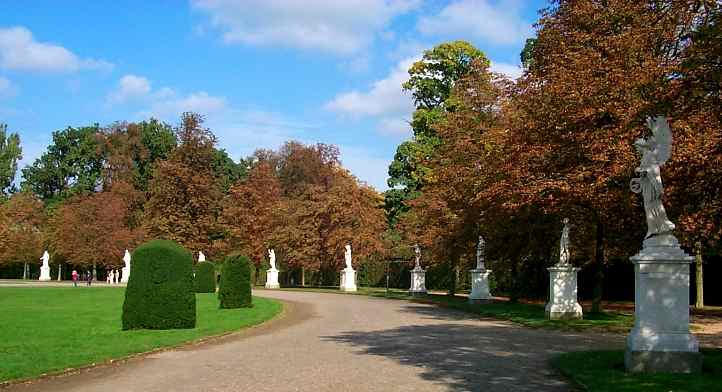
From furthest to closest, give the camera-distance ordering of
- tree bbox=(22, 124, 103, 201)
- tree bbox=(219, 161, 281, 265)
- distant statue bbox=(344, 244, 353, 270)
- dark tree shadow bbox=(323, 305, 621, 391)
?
tree bbox=(22, 124, 103, 201), tree bbox=(219, 161, 281, 265), distant statue bbox=(344, 244, 353, 270), dark tree shadow bbox=(323, 305, 621, 391)

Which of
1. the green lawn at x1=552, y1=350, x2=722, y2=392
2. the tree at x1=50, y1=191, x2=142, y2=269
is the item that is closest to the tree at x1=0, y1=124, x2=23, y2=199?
the tree at x1=50, y1=191, x2=142, y2=269

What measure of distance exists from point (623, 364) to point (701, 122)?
9.65 m

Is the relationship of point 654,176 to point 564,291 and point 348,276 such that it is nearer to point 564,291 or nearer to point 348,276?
point 564,291

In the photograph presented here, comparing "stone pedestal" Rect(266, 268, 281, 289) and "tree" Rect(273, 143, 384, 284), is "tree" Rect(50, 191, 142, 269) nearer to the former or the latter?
"stone pedestal" Rect(266, 268, 281, 289)

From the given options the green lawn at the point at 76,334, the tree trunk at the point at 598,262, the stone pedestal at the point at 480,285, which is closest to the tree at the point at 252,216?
the stone pedestal at the point at 480,285

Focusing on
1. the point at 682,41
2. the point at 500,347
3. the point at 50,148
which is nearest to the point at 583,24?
the point at 682,41

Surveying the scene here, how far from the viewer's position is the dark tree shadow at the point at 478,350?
32.4 ft

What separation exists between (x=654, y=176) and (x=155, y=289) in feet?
38.7

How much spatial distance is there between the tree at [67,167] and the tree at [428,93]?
139 feet

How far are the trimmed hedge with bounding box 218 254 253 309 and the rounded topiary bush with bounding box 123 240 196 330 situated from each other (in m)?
7.97

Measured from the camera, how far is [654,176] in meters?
10.7

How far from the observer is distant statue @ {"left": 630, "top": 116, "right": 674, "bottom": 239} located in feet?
34.6

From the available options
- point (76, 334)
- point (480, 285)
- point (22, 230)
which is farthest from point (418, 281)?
point (22, 230)

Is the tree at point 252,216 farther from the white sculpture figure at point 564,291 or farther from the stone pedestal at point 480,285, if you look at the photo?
the white sculpture figure at point 564,291
